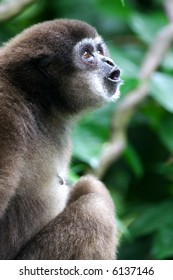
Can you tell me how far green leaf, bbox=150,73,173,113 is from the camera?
24.9 ft

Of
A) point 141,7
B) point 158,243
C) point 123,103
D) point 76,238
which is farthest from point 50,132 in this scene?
point 141,7

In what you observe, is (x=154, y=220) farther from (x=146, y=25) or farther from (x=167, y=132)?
(x=146, y=25)

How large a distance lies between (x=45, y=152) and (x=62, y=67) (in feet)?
2.53

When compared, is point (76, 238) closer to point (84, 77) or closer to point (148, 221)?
point (84, 77)

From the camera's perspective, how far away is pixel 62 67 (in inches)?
224

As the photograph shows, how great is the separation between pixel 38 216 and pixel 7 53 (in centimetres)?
130

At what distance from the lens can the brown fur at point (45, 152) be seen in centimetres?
503

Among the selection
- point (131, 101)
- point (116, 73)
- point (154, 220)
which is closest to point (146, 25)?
point (131, 101)

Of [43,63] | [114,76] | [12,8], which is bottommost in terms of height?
[114,76]

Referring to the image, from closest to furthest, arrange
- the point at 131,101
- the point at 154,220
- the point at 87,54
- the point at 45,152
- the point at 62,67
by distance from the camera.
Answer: the point at 45,152, the point at 62,67, the point at 87,54, the point at 154,220, the point at 131,101

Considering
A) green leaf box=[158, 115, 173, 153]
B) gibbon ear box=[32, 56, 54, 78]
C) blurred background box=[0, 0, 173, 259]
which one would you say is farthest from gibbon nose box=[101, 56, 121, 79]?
green leaf box=[158, 115, 173, 153]

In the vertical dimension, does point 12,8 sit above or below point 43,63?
below

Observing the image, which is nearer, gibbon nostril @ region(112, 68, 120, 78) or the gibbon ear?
the gibbon ear

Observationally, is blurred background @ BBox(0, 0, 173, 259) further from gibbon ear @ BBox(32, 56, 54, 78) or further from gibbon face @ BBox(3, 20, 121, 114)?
gibbon ear @ BBox(32, 56, 54, 78)
